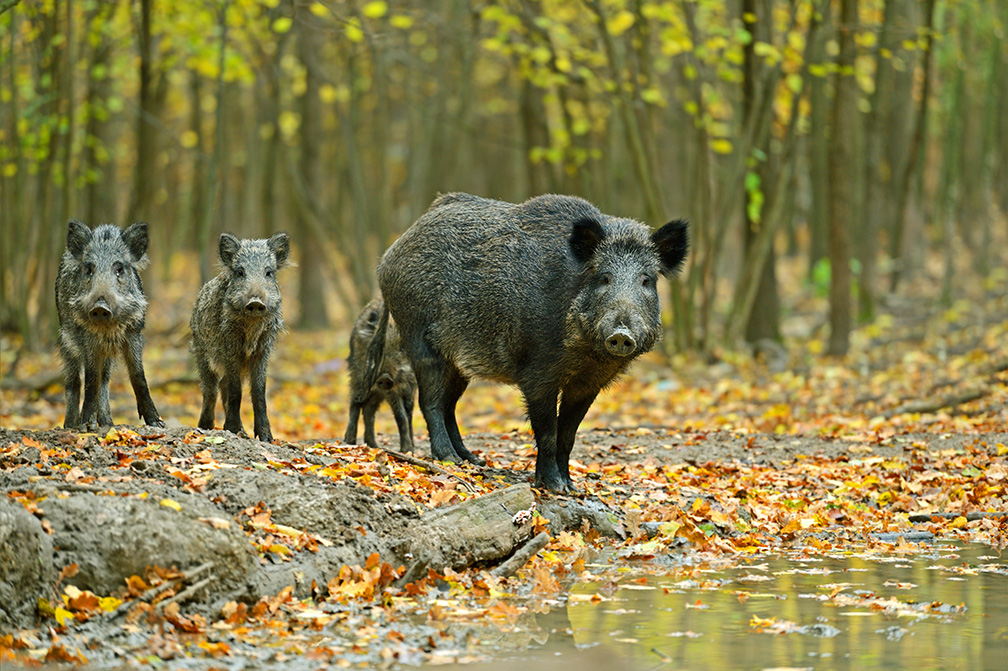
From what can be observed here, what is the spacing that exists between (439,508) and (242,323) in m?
2.61

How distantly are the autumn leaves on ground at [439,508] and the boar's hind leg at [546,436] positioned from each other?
9.4 inches

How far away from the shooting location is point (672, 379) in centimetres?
1559

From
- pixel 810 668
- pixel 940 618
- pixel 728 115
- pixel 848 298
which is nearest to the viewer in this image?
pixel 810 668

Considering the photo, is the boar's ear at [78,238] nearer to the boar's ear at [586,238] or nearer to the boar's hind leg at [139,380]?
the boar's hind leg at [139,380]

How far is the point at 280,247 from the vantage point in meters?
8.69

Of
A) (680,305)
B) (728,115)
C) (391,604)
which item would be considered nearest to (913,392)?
(680,305)

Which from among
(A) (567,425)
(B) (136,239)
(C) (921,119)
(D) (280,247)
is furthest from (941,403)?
(B) (136,239)

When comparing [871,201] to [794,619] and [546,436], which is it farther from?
[794,619]

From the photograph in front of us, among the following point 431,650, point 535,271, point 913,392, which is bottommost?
point 431,650

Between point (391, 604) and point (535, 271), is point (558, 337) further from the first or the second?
point (391, 604)

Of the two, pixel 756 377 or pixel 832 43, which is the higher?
pixel 832 43

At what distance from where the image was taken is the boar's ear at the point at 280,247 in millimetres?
8625

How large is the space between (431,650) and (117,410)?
963 centimetres

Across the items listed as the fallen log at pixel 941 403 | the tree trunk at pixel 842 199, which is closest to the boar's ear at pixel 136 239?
the fallen log at pixel 941 403
